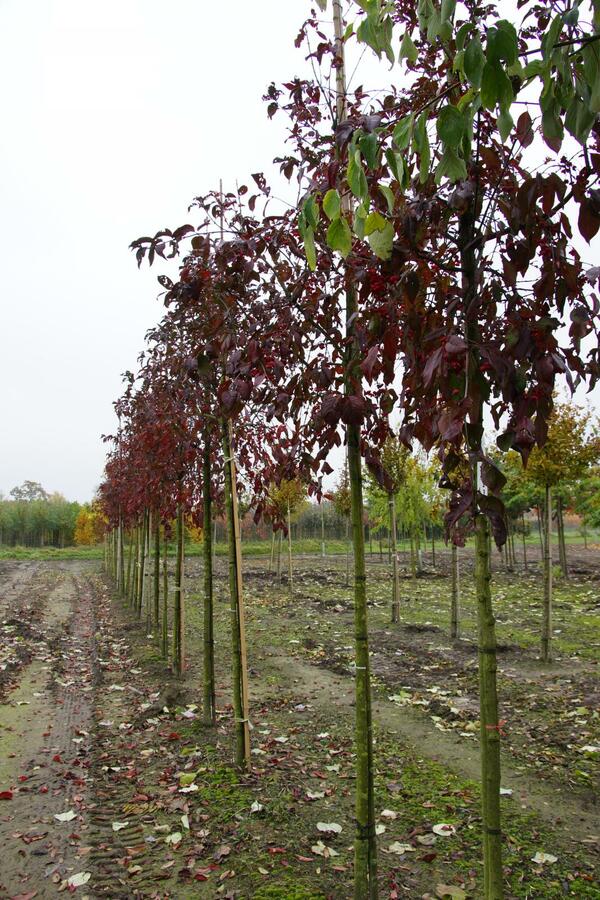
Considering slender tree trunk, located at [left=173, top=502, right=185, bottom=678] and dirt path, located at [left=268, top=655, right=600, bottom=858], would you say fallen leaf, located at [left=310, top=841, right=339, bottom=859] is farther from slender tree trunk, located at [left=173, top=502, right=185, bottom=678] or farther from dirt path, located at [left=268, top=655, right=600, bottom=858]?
slender tree trunk, located at [left=173, top=502, right=185, bottom=678]

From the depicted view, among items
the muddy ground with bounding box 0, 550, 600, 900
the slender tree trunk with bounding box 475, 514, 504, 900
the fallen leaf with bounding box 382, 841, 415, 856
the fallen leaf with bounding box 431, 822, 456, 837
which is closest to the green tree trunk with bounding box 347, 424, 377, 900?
the muddy ground with bounding box 0, 550, 600, 900

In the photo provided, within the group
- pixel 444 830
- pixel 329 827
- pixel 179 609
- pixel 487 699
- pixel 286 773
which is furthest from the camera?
pixel 179 609

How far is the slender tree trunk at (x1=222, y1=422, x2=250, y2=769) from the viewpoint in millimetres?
5480

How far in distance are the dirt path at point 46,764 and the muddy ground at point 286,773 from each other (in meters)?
0.02

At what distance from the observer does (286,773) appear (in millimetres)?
5402

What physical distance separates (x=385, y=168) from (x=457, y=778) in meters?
4.78

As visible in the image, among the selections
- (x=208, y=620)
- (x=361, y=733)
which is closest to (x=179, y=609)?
(x=208, y=620)

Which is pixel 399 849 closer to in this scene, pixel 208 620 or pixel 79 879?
pixel 79 879

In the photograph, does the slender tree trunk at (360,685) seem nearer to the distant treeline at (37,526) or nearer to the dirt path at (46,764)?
the dirt path at (46,764)

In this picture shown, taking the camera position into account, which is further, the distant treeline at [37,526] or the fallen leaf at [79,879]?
the distant treeline at [37,526]

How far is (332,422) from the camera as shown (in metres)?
2.94

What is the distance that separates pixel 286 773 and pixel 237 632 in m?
1.25

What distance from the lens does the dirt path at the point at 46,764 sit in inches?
163

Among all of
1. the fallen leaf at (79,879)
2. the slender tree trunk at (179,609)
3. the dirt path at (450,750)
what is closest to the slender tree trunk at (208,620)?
the slender tree trunk at (179,609)
